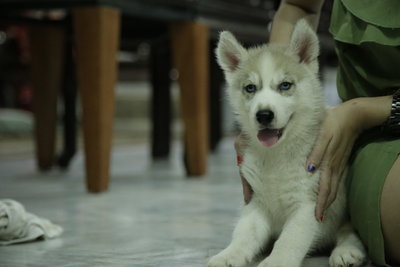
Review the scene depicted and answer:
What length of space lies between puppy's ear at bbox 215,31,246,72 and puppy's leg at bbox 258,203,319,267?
0.28 metres

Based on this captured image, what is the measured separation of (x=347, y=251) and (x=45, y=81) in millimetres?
1704

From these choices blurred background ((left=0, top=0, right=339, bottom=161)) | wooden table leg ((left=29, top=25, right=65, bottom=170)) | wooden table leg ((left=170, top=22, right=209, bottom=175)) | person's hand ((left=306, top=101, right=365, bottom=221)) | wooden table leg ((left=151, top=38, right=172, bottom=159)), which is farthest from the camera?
wooden table leg ((left=151, top=38, right=172, bottom=159))

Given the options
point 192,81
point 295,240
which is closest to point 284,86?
point 295,240

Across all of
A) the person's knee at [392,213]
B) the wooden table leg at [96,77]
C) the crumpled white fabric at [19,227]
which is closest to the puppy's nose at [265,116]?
the person's knee at [392,213]

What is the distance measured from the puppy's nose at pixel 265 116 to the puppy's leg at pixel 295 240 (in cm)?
15

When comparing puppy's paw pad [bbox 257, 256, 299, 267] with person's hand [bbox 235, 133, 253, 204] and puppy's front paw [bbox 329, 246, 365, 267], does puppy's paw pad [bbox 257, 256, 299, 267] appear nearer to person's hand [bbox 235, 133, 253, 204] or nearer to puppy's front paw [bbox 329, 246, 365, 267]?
puppy's front paw [bbox 329, 246, 365, 267]

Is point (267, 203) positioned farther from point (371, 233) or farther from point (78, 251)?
point (78, 251)

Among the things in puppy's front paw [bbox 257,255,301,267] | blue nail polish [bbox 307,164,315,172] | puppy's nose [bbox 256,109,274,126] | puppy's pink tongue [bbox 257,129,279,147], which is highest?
puppy's nose [bbox 256,109,274,126]

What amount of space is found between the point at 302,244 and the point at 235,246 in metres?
0.10

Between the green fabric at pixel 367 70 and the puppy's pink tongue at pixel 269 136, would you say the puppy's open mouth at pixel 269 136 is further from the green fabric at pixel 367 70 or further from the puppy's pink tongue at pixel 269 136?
the green fabric at pixel 367 70

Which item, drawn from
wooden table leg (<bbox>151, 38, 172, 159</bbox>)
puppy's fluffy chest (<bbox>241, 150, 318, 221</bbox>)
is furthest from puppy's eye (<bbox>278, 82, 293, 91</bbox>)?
wooden table leg (<bbox>151, 38, 172, 159</bbox>)

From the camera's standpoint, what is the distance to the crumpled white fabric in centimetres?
124

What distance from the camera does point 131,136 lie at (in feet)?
15.9

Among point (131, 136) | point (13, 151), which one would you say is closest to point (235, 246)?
point (13, 151)
